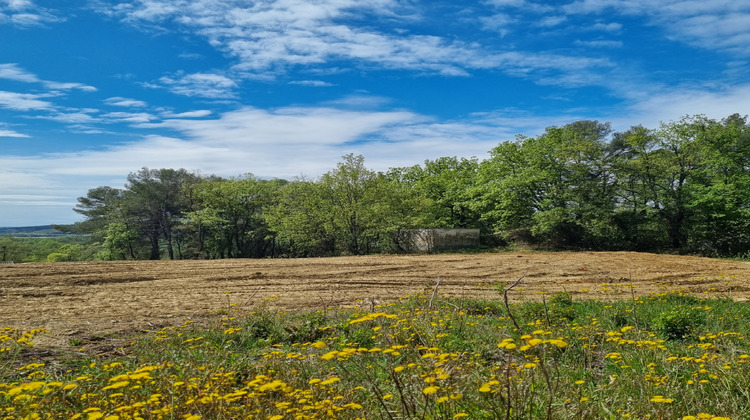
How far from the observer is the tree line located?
28.0 m

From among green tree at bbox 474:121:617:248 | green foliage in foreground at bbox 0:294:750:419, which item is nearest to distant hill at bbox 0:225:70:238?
green tree at bbox 474:121:617:248

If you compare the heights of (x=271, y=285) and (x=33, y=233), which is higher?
(x=33, y=233)

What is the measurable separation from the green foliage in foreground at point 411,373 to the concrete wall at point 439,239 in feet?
77.3

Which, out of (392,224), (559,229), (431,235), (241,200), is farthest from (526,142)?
(241,200)

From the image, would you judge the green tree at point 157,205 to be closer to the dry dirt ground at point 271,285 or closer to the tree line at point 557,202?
the tree line at point 557,202

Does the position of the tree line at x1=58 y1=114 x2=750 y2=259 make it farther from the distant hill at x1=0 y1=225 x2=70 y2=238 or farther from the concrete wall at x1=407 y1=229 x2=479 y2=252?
the distant hill at x1=0 y1=225 x2=70 y2=238

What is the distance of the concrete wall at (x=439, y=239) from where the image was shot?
32156mm

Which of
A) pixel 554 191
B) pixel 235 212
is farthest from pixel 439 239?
pixel 235 212

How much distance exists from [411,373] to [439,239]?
29.4m

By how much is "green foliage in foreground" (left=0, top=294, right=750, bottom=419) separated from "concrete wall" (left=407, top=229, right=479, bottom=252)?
77.3ft

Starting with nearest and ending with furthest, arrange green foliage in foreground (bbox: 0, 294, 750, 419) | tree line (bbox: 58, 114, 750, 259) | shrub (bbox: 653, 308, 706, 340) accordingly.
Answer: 1. green foliage in foreground (bbox: 0, 294, 750, 419)
2. shrub (bbox: 653, 308, 706, 340)
3. tree line (bbox: 58, 114, 750, 259)

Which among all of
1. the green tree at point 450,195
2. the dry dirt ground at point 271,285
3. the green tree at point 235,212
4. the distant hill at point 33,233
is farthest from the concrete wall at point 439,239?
the distant hill at point 33,233

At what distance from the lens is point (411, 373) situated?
131 inches

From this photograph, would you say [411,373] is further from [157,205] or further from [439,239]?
[157,205]
